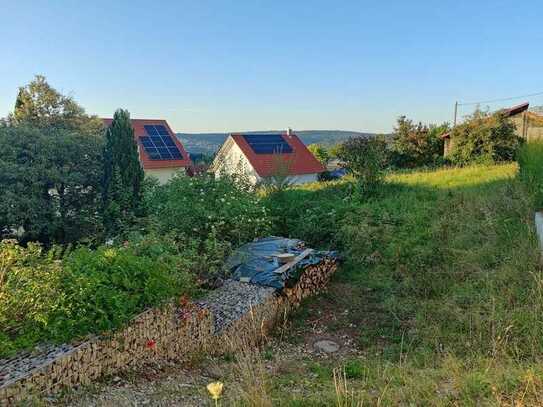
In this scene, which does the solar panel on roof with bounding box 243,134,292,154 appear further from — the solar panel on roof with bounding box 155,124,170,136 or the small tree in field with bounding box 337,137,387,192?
the small tree in field with bounding box 337,137,387,192

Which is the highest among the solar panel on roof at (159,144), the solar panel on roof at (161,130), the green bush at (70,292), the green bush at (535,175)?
the solar panel on roof at (161,130)

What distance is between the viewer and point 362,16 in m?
9.45

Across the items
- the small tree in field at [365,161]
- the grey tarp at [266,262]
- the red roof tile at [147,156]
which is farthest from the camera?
the red roof tile at [147,156]

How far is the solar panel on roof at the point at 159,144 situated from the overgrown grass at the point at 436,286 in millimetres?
12107

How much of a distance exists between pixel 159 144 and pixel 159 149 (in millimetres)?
521

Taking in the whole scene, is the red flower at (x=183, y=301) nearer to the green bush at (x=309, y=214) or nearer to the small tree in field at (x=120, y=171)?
the green bush at (x=309, y=214)

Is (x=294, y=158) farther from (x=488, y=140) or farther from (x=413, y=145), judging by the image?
(x=488, y=140)

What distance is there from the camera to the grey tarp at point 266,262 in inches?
195

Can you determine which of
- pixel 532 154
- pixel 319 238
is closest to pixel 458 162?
pixel 532 154

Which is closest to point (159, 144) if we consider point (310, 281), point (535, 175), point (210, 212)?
point (210, 212)

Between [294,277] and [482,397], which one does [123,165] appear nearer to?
[294,277]

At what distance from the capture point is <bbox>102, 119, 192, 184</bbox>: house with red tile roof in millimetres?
19250

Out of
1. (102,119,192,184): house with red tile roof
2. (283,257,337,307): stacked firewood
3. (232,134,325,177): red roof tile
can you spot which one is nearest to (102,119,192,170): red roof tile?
(102,119,192,184): house with red tile roof

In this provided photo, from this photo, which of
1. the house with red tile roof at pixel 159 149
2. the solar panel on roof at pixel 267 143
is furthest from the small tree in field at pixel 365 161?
the solar panel on roof at pixel 267 143
